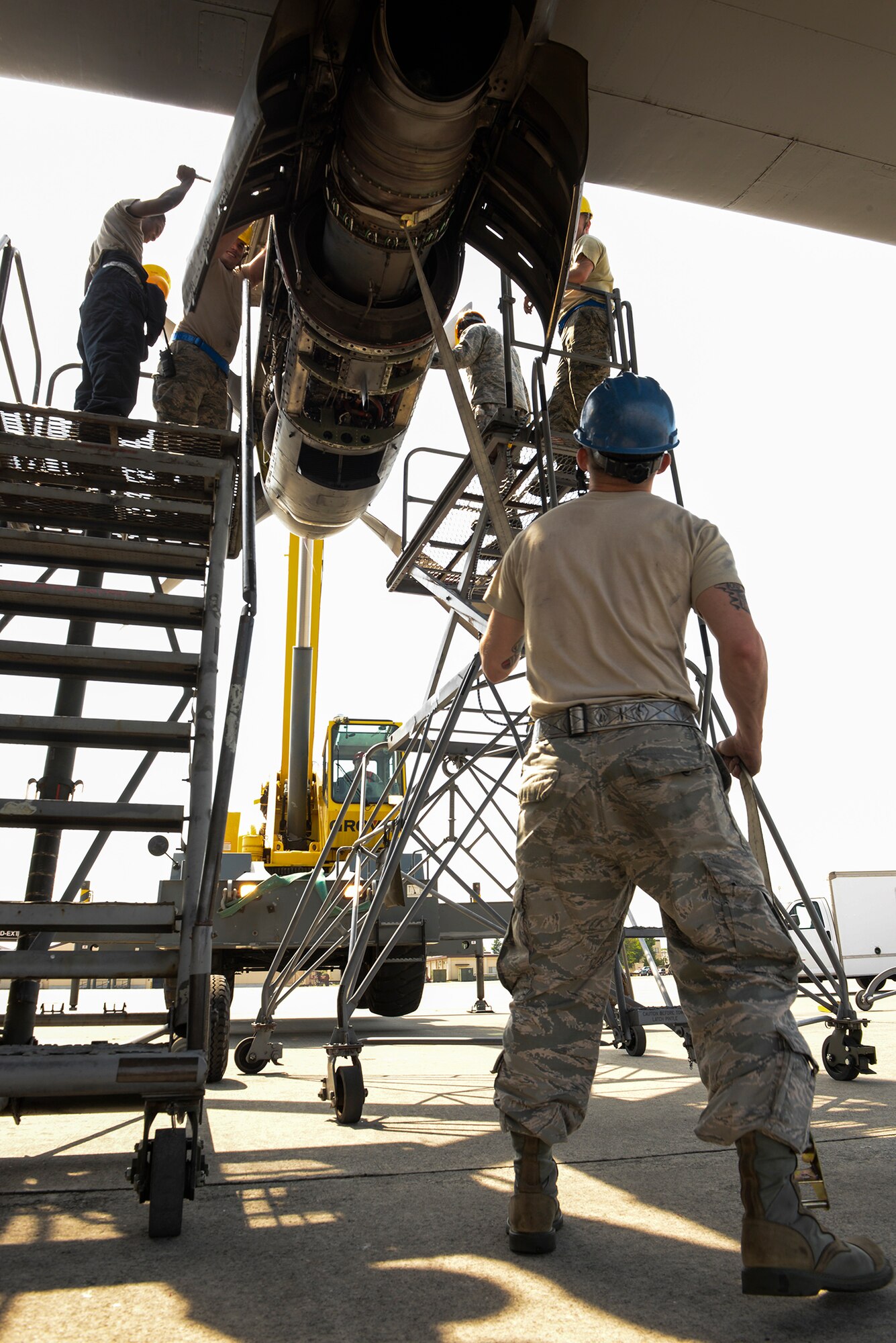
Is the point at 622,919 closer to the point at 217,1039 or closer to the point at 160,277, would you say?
the point at 217,1039

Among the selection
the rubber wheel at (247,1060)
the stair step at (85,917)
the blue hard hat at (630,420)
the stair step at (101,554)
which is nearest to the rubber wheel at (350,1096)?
the stair step at (85,917)

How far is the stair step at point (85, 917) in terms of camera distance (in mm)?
2615

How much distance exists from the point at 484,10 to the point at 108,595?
244 centimetres

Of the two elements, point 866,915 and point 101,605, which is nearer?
point 101,605

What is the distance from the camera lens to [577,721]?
6.95ft

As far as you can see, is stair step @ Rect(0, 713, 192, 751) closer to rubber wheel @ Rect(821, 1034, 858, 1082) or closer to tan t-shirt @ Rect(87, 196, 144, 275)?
tan t-shirt @ Rect(87, 196, 144, 275)

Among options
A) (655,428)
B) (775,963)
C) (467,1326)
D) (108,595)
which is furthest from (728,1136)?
(108,595)

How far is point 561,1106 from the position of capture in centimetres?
203

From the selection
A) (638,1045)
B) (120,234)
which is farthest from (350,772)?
(120,234)

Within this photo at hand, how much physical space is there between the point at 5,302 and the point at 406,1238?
14.9 ft

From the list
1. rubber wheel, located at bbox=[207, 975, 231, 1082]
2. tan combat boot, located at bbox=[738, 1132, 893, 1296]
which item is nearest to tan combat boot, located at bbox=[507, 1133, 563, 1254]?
tan combat boot, located at bbox=[738, 1132, 893, 1296]

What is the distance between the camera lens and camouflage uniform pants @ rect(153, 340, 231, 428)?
5051 mm

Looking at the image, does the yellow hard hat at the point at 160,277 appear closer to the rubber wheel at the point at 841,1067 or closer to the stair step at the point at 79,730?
the stair step at the point at 79,730

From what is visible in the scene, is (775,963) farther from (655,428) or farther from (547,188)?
(547,188)
